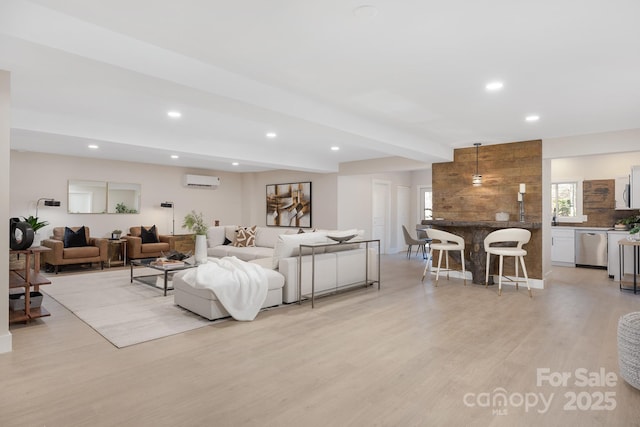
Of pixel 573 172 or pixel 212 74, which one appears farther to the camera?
pixel 573 172

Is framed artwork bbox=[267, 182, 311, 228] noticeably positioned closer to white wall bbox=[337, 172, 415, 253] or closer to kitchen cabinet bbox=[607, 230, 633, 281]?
white wall bbox=[337, 172, 415, 253]

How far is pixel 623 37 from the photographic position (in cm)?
253

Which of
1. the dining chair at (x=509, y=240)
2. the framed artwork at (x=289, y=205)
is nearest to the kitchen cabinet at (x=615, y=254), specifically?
the dining chair at (x=509, y=240)

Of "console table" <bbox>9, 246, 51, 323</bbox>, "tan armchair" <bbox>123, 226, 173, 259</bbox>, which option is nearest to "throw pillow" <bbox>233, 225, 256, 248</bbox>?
"tan armchair" <bbox>123, 226, 173, 259</bbox>

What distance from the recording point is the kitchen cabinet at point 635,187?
6699 mm

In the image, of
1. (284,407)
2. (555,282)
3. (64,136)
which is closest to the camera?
(284,407)

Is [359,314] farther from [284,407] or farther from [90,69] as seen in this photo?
[90,69]

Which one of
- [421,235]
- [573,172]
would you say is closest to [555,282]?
[573,172]

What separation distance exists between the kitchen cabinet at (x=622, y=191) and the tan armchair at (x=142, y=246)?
9.29 metres

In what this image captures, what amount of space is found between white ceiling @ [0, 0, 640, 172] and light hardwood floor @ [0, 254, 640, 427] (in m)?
2.16

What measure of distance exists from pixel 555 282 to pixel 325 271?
4055 millimetres

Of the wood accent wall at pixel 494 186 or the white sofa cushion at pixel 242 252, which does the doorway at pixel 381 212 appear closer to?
the wood accent wall at pixel 494 186

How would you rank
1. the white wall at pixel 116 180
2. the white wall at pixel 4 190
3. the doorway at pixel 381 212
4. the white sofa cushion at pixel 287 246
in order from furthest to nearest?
the doorway at pixel 381 212
the white wall at pixel 116 180
the white sofa cushion at pixel 287 246
the white wall at pixel 4 190

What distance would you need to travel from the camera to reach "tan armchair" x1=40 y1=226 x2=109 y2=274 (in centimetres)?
670
